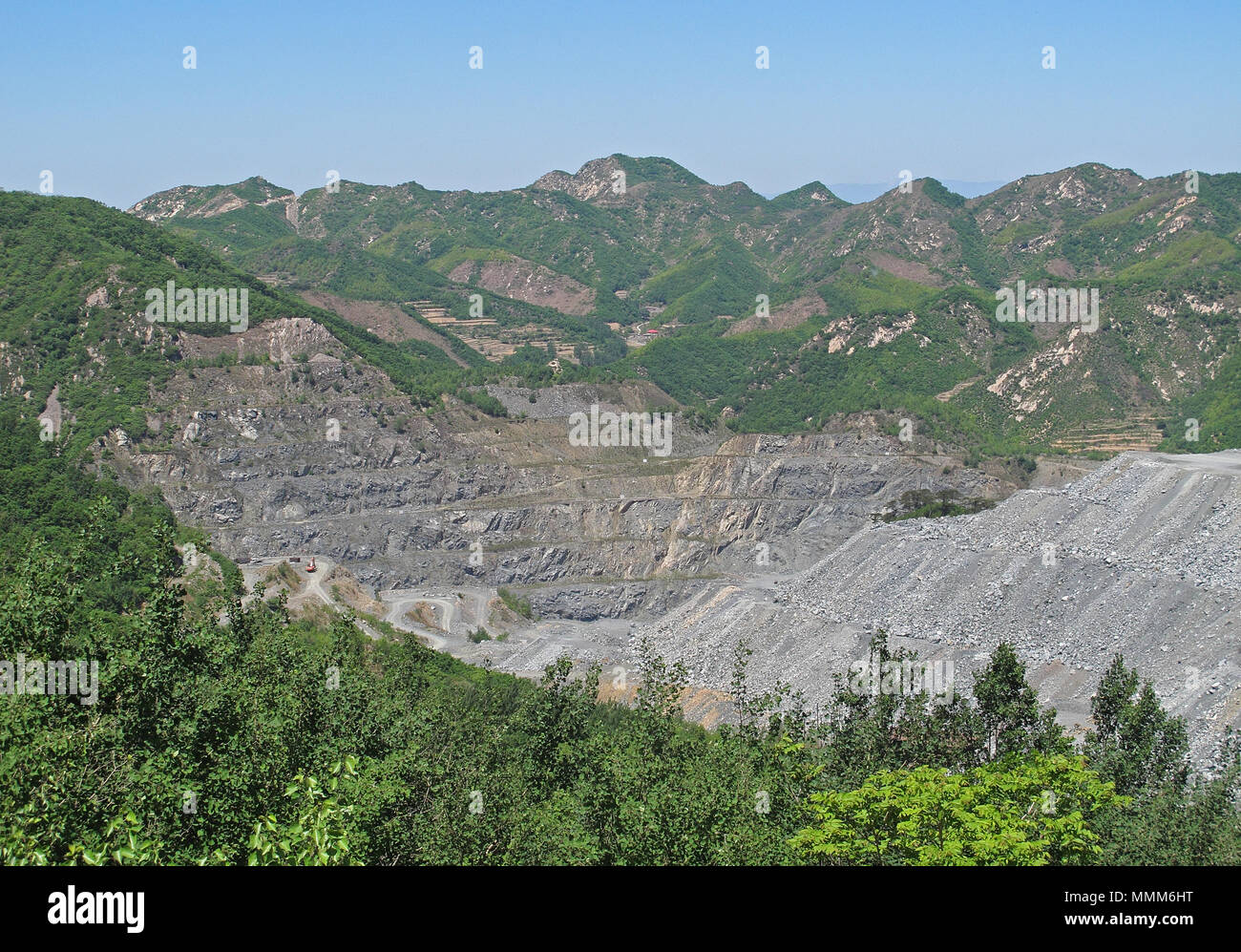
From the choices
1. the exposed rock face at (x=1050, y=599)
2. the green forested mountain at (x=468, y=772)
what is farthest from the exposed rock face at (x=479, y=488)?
the green forested mountain at (x=468, y=772)

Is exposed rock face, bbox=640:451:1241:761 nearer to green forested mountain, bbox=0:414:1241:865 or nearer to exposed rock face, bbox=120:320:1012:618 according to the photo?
green forested mountain, bbox=0:414:1241:865

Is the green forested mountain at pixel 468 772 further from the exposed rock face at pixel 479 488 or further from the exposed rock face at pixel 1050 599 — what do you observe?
the exposed rock face at pixel 479 488

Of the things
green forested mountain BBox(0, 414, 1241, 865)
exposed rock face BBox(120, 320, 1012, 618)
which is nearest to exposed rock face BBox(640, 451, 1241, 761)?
green forested mountain BBox(0, 414, 1241, 865)

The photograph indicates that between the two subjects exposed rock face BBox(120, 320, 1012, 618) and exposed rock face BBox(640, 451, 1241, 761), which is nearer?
exposed rock face BBox(640, 451, 1241, 761)

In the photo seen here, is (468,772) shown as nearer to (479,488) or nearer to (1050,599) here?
(1050,599)

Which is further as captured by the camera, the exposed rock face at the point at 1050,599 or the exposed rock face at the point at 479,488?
the exposed rock face at the point at 479,488

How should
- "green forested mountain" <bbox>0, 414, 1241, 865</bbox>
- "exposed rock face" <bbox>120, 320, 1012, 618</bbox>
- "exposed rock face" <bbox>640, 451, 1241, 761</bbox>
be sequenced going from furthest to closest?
"exposed rock face" <bbox>120, 320, 1012, 618</bbox>
"exposed rock face" <bbox>640, 451, 1241, 761</bbox>
"green forested mountain" <bbox>0, 414, 1241, 865</bbox>

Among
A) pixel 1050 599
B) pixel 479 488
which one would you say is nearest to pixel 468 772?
pixel 1050 599
